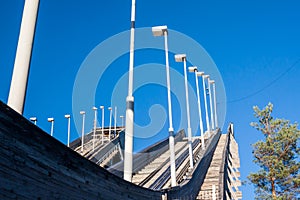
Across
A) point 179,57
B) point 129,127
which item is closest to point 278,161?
point 179,57

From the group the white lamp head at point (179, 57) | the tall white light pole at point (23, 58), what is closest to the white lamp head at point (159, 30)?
the white lamp head at point (179, 57)

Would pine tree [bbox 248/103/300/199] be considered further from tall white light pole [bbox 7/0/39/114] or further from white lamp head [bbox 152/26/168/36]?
tall white light pole [bbox 7/0/39/114]

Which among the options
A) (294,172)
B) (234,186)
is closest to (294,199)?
(294,172)

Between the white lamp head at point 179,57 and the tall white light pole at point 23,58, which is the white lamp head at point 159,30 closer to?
the white lamp head at point 179,57

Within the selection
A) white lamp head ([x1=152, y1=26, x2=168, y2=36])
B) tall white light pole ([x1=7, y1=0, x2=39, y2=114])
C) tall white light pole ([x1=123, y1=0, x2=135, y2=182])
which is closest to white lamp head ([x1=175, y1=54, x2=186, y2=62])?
white lamp head ([x1=152, y1=26, x2=168, y2=36])

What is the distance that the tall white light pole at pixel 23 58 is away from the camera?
555cm

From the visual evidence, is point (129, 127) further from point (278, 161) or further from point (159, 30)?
point (278, 161)

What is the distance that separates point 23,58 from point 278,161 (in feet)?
65.6

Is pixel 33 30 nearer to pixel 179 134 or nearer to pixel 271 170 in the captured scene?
pixel 271 170

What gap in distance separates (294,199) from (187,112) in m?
7.71

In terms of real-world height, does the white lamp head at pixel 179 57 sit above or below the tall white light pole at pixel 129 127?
above

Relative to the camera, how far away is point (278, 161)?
75.8ft

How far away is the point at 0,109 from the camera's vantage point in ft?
14.4

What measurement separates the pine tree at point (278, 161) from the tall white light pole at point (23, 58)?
18.5m
